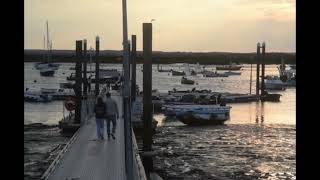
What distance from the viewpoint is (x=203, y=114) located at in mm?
44438

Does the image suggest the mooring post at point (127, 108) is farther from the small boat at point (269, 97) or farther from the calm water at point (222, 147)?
the small boat at point (269, 97)

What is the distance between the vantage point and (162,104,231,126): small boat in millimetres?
44447

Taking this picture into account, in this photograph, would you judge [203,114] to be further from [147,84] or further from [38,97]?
[38,97]

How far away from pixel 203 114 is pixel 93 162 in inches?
1170

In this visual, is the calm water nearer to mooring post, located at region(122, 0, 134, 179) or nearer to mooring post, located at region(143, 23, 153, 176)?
mooring post, located at region(143, 23, 153, 176)

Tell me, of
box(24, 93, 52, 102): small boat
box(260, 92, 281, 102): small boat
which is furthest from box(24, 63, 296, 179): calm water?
box(260, 92, 281, 102): small boat

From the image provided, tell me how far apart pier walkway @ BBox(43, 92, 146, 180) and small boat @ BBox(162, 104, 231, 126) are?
77.8 feet

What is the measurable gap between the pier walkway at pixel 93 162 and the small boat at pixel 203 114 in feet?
77.8

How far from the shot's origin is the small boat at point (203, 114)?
4445 centimetres

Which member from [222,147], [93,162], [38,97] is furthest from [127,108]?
[38,97]

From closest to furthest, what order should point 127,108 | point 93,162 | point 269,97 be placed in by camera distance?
point 127,108, point 93,162, point 269,97

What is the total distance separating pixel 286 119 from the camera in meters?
51.8
